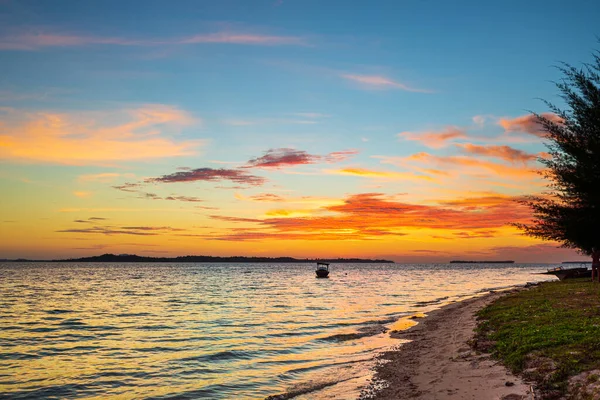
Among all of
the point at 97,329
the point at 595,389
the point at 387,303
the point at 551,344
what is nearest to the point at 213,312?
the point at 97,329

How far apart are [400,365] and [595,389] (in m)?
8.99

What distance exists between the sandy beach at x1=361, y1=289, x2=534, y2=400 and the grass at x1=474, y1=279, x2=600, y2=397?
0.53 metres

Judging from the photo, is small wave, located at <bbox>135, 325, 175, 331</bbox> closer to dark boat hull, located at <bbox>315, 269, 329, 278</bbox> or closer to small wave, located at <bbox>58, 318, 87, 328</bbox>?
small wave, located at <bbox>58, 318, 87, 328</bbox>

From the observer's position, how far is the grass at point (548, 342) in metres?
11.9

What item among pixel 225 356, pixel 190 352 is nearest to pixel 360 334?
pixel 225 356

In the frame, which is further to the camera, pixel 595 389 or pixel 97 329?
pixel 97 329

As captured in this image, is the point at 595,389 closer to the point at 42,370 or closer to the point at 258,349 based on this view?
the point at 258,349

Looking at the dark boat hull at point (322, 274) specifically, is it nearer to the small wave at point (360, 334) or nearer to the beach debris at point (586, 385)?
Answer: the small wave at point (360, 334)

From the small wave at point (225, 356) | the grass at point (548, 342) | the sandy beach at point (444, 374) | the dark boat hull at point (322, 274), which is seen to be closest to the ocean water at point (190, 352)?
the small wave at point (225, 356)

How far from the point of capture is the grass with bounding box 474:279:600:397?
11891 millimetres

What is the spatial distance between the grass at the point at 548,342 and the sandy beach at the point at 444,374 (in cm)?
53

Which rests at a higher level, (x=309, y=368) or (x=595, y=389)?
(x=595, y=389)

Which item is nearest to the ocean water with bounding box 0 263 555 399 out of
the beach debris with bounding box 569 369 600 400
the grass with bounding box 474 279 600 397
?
the grass with bounding box 474 279 600 397

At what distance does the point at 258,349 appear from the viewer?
24922 millimetres
